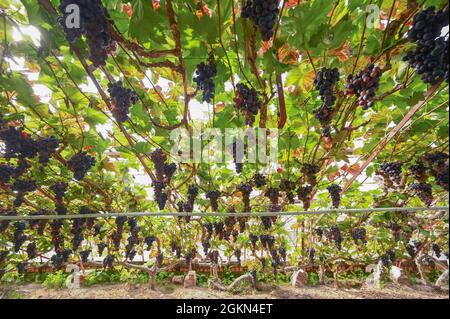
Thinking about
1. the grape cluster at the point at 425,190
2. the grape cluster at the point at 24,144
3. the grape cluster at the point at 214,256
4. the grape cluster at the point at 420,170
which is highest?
the grape cluster at the point at 24,144

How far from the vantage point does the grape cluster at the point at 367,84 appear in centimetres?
134

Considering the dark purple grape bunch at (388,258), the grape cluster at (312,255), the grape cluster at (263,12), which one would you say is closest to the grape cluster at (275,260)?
the grape cluster at (312,255)

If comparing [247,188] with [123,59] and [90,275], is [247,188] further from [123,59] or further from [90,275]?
[90,275]

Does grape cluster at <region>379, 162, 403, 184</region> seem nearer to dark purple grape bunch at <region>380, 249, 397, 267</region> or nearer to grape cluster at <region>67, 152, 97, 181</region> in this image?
grape cluster at <region>67, 152, 97, 181</region>

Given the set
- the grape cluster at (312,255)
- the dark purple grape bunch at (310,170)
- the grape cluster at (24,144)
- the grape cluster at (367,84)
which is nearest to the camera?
the grape cluster at (367,84)

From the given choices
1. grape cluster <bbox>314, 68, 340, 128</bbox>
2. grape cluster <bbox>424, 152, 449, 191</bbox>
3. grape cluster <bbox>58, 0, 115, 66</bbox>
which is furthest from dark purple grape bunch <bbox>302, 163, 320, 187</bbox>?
grape cluster <bbox>58, 0, 115, 66</bbox>

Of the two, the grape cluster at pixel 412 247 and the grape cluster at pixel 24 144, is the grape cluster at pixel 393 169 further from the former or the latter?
the grape cluster at pixel 412 247

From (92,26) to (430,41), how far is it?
55.0 inches

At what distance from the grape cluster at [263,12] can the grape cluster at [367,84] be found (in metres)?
0.60

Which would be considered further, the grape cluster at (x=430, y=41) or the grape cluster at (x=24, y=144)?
the grape cluster at (x=24, y=144)

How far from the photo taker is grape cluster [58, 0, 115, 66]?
1080 mm

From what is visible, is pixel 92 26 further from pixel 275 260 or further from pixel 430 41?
pixel 275 260

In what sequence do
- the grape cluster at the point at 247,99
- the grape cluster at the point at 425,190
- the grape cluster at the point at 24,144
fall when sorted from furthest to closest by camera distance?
the grape cluster at the point at 425,190 → the grape cluster at the point at 24,144 → the grape cluster at the point at 247,99

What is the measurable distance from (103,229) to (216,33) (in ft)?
16.4
